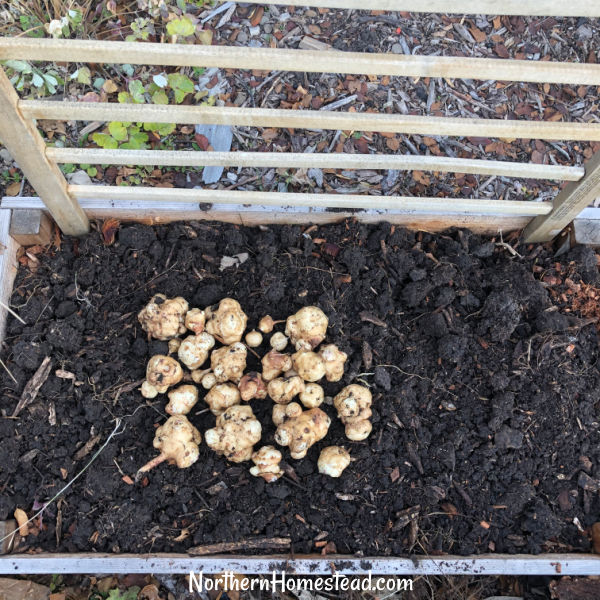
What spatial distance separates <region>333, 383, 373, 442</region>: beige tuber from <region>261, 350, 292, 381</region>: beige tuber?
0.94ft

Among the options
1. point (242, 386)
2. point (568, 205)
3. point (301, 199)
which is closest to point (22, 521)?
point (242, 386)

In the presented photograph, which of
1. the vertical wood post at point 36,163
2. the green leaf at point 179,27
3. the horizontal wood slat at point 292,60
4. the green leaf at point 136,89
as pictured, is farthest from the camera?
the green leaf at point 136,89

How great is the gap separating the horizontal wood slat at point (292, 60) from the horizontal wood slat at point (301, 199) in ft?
2.66

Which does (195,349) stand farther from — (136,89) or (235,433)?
(136,89)

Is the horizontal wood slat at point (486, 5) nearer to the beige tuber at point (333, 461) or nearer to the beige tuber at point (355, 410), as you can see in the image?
the beige tuber at point (355, 410)

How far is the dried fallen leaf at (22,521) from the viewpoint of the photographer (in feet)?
7.98

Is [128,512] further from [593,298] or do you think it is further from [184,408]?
[593,298]

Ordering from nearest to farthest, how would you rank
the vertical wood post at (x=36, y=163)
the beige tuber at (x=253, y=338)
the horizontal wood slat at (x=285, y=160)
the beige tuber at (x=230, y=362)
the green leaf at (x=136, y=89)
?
1. the vertical wood post at (x=36, y=163)
2. the horizontal wood slat at (x=285, y=160)
3. the beige tuber at (x=230, y=362)
4. the beige tuber at (x=253, y=338)
5. the green leaf at (x=136, y=89)

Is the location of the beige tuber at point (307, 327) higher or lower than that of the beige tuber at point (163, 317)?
lower

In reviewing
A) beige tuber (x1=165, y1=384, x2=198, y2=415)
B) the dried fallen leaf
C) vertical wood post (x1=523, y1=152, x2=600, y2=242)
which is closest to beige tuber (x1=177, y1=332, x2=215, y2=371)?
beige tuber (x1=165, y1=384, x2=198, y2=415)

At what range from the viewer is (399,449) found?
102 inches

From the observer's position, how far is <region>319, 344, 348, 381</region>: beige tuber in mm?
2535

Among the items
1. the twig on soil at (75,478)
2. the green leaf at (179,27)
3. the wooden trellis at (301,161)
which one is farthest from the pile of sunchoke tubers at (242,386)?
the green leaf at (179,27)

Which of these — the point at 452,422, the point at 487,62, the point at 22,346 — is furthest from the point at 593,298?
the point at 22,346
